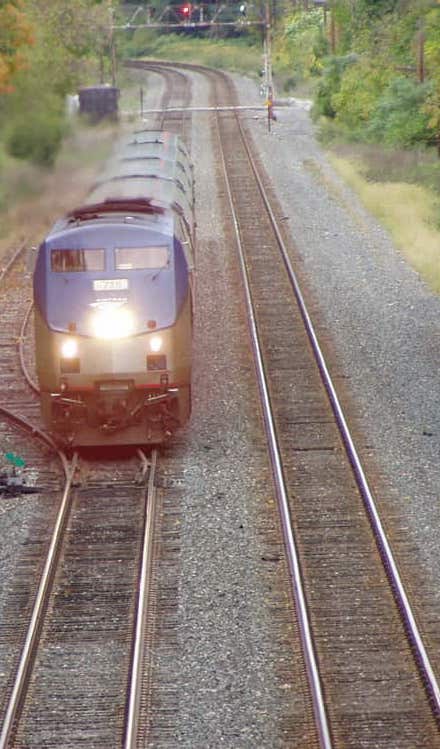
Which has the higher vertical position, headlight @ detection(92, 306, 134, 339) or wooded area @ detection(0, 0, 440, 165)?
wooded area @ detection(0, 0, 440, 165)

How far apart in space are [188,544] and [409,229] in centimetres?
1838

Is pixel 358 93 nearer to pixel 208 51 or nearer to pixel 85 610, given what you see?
pixel 85 610

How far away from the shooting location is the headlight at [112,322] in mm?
14555

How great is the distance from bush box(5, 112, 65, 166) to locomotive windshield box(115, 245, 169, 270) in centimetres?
1543

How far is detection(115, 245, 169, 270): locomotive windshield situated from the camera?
14.9 metres

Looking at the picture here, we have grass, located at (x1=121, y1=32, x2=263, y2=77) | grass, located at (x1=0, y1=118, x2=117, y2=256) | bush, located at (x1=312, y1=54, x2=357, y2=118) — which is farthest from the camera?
grass, located at (x1=121, y1=32, x2=263, y2=77)

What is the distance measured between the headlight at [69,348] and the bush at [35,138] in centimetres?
1597

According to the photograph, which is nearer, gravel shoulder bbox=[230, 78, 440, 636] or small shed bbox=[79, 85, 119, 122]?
gravel shoulder bbox=[230, 78, 440, 636]

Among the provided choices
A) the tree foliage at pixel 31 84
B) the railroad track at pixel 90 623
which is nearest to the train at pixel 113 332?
the railroad track at pixel 90 623

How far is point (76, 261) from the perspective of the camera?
14.9m

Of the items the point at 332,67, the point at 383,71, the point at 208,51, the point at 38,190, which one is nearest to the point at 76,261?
the point at 38,190

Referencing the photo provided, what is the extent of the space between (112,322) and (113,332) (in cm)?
13

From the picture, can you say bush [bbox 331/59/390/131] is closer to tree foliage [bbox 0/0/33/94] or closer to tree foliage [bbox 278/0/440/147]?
tree foliage [bbox 278/0/440/147]

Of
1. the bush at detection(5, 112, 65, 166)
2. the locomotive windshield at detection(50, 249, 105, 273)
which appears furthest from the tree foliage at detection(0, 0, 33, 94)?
the locomotive windshield at detection(50, 249, 105, 273)
